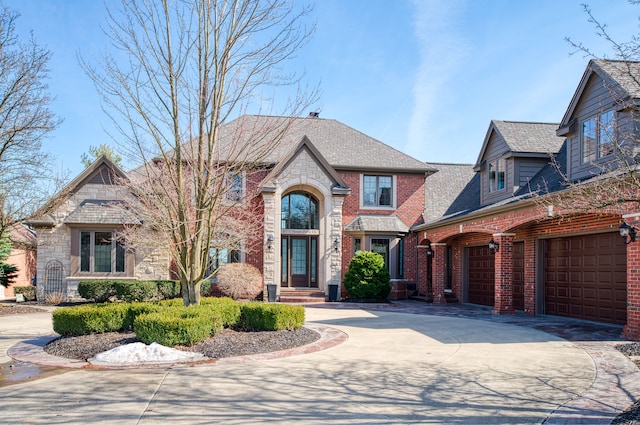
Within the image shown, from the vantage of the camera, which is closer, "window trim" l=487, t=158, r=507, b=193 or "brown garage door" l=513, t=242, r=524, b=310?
"brown garage door" l=513, t=242, r=524, b=310

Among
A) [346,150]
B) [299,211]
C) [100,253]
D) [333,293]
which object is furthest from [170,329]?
[346,150]

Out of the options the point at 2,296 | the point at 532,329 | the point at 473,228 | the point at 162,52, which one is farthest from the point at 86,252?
the point at 532,329

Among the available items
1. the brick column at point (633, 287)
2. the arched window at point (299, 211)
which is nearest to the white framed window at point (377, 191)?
the arched window at point (299, 211)

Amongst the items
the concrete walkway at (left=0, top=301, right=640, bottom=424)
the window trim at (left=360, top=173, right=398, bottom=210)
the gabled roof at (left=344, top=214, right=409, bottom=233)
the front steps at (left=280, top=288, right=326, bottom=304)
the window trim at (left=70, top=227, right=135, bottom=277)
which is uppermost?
the window trim at (left=360, top=173, right=398, bottom=210)

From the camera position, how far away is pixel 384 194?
73.9 ft

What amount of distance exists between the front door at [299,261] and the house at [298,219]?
44 millimetres

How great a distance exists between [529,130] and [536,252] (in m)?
5.20

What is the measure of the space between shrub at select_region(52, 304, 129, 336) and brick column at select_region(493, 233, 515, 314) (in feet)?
35.6

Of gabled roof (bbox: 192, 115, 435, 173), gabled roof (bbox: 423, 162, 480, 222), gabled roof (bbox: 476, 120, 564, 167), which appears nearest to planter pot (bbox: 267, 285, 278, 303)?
gabled roof (bbox: 192, 115, 435, 173)

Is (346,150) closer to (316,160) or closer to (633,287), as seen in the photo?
(316,160)

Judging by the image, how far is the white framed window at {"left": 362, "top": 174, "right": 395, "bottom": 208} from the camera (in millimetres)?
22375

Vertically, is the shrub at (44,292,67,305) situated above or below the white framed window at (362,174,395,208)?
below

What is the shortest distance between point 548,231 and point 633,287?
4313 millimetres

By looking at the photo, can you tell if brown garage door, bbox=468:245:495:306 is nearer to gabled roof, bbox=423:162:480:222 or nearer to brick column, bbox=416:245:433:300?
brick column, bbox=416:245:433:300
